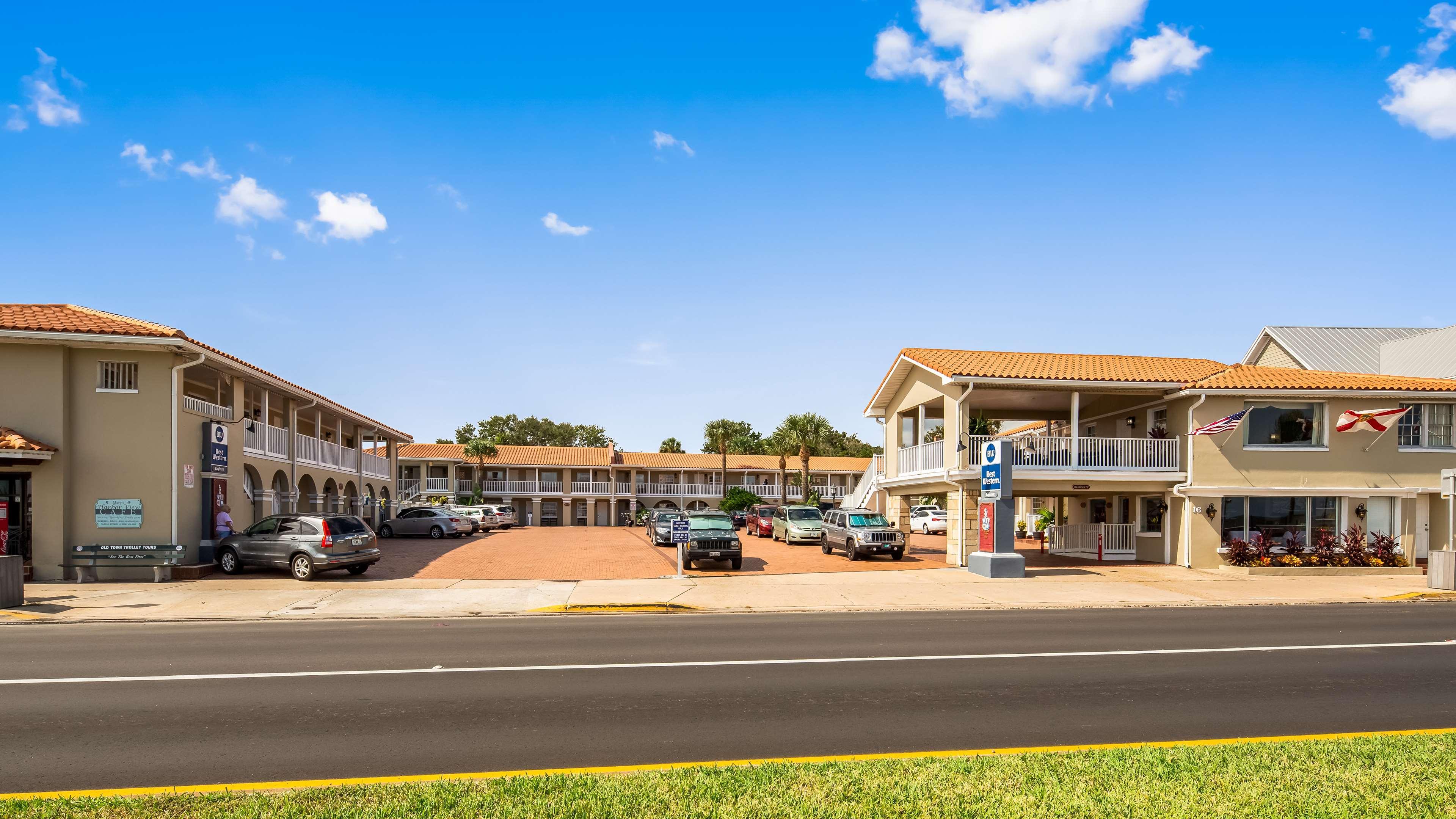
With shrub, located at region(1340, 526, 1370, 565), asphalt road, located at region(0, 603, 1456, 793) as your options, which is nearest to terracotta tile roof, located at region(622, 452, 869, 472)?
shrub, located at region(1340, 526, 1370, 565)

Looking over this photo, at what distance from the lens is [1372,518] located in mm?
26125

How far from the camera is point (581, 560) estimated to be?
2695 centimetres

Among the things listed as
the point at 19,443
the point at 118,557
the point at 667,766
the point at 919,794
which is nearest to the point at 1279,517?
the point at 919,794

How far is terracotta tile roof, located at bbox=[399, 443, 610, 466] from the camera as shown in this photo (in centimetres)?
6506

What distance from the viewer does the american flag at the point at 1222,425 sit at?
79.7 ft

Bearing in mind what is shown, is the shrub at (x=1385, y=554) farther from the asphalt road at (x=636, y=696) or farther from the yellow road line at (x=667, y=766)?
the yellow road line at (x=667, y=766)

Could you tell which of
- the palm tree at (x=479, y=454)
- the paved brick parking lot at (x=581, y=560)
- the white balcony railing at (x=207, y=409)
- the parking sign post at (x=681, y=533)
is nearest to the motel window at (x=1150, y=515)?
the paved brick parking lot at (x=581, y=560)

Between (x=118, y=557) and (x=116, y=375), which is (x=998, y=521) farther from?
(x=116, y=375)

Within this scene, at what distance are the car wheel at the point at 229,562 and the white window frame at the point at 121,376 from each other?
4279mm

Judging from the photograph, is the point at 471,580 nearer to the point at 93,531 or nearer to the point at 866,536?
the point at 93,531

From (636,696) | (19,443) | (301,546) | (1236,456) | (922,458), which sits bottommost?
(301,546)

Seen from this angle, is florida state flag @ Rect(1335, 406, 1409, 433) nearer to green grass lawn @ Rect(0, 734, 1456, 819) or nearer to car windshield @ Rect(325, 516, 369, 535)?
green grass lawn @ Rect(0, 734, 1456, 819)

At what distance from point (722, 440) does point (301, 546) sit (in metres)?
49.1

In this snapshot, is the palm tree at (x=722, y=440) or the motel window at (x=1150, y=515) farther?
the palm tree at (x=722, y=440)
